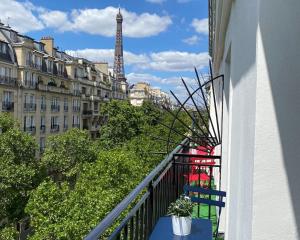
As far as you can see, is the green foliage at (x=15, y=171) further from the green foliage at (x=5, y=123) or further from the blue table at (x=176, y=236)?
the blue table at (x=176, y=236)

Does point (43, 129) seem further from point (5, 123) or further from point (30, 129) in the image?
point (5, 123)

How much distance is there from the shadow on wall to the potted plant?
82.4 inches

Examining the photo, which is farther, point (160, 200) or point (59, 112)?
point (59, 112)

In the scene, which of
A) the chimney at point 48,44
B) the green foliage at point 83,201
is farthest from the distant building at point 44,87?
the green foliage at point 83,201

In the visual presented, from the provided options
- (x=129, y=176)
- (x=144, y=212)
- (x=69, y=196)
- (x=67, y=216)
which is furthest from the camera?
(x=129, y=176)

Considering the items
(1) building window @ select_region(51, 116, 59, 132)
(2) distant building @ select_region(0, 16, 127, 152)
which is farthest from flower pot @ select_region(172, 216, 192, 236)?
(1) building window @ select_region(51, 116, 59, 132)

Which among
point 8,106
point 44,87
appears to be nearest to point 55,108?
point 44,87

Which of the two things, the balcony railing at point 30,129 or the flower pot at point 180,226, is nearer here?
the flower pot at point 180,226

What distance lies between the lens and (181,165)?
546 centimetres

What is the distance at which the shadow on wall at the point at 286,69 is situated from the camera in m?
1.38

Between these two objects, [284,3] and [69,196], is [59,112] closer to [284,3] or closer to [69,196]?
[69,196]

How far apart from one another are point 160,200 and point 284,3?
2861 millimetres

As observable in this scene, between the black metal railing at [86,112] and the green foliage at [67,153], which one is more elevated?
the black metal railing at [86,112]

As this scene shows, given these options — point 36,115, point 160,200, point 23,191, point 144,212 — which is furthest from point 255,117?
point 36,115
